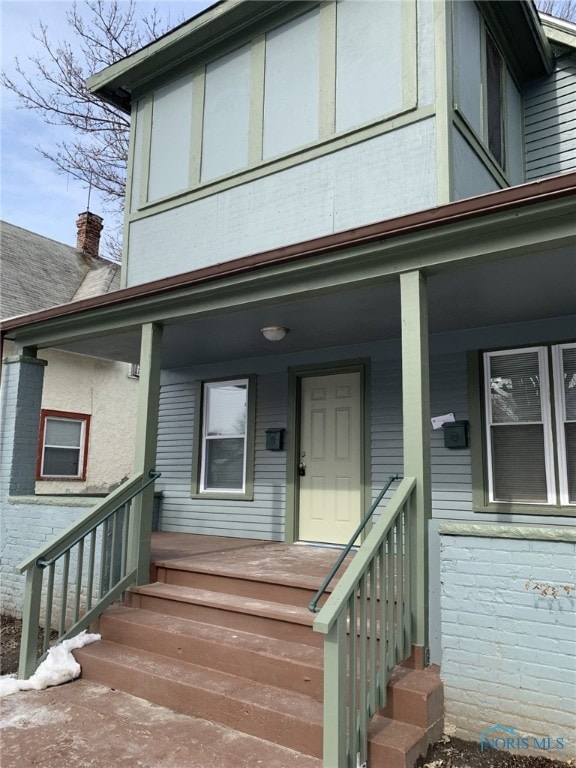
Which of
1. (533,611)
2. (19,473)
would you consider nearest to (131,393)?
(19,473)

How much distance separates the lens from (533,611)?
305cm

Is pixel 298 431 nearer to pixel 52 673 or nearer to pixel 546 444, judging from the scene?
pixel 546 444

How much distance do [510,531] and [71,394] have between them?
986cm

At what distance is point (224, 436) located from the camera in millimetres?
7391

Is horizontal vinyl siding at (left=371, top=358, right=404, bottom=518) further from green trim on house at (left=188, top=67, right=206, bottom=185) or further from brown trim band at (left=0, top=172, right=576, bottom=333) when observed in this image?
green trim on house at (left=188, top=67, right=206, bottom=185)

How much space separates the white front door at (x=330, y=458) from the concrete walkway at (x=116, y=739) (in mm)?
2974

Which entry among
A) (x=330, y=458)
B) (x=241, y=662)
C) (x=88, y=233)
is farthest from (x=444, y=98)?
(x=88, y=233)

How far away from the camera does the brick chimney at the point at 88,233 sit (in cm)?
1527

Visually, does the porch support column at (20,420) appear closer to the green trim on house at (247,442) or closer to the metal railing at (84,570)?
the metal railing at (84,570)

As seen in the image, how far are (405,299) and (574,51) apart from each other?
4.93 metres

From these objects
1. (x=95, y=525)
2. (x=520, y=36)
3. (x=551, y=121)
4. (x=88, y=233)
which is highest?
(x=88, y=233)

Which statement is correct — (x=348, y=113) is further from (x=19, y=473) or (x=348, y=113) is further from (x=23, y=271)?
(x=23, y=271)

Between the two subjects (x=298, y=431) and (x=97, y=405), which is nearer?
(x=298, y=431)

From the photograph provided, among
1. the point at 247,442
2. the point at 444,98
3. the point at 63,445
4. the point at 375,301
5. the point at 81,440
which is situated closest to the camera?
the point at 375,301
